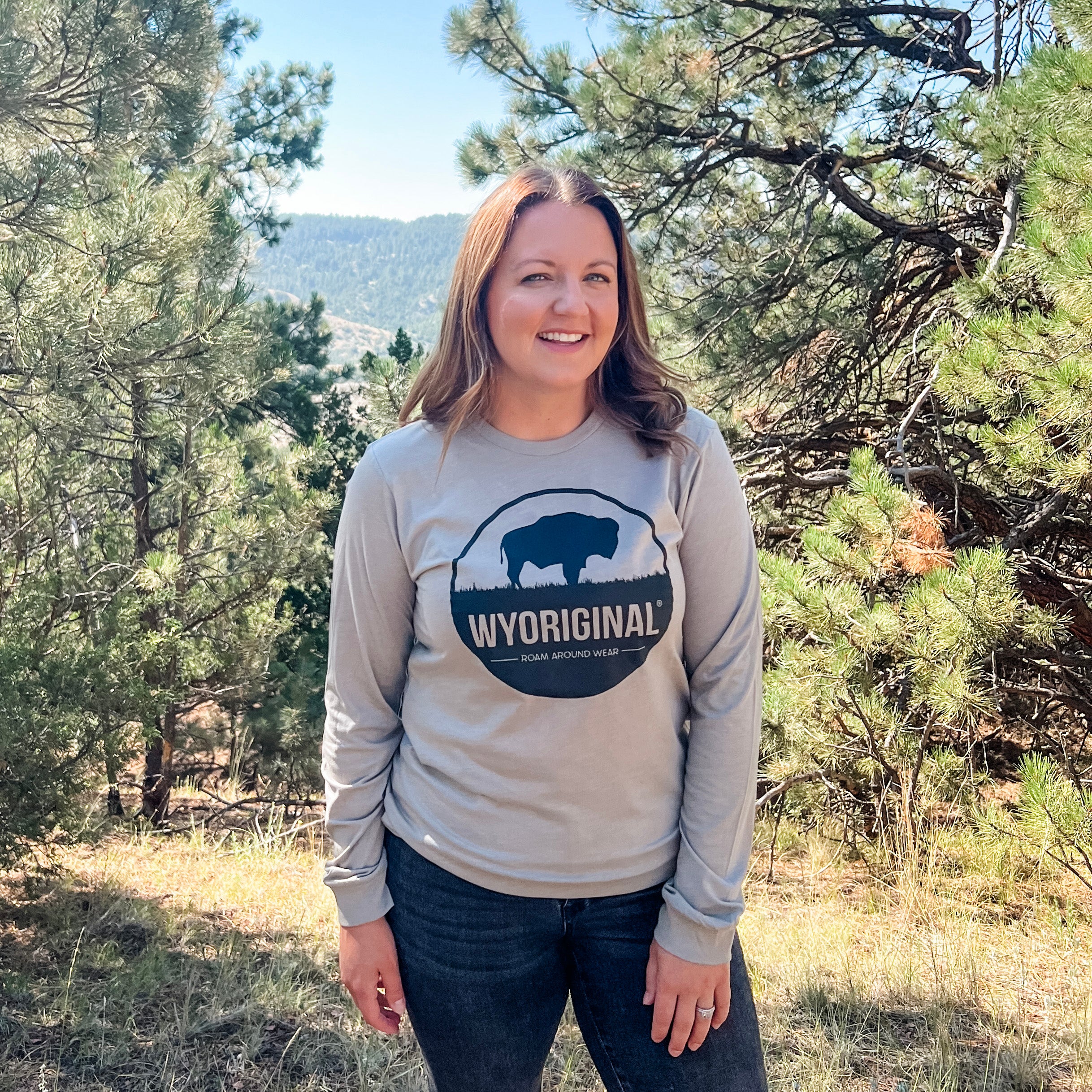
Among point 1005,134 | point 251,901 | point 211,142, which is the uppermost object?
point 211,142

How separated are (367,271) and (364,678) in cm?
12669

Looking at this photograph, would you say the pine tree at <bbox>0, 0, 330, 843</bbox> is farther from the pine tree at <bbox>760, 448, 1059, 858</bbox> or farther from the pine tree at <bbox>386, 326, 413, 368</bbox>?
the pine tree at <bbox>386, 326, 413, 368</bbox>

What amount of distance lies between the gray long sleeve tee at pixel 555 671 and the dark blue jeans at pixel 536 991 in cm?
3

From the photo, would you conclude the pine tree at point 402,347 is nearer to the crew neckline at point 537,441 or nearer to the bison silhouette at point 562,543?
the crew neckline at point 537,441

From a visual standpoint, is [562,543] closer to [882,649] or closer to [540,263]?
[540,263]

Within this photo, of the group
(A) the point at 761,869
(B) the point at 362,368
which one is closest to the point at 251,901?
(A) the point at 761,869

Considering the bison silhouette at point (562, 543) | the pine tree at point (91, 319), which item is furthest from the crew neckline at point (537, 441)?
the pine tree at point (91, 319)

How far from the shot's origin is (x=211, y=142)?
8.62m

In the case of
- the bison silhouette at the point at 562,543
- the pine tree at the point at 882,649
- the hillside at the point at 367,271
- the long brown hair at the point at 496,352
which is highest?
the hillside at the point at 367,271

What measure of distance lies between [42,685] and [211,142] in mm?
6607

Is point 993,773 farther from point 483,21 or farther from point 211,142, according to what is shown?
point 211,142

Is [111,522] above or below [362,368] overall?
below

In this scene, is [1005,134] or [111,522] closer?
[1005,134]

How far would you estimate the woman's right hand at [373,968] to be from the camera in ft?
4.23
